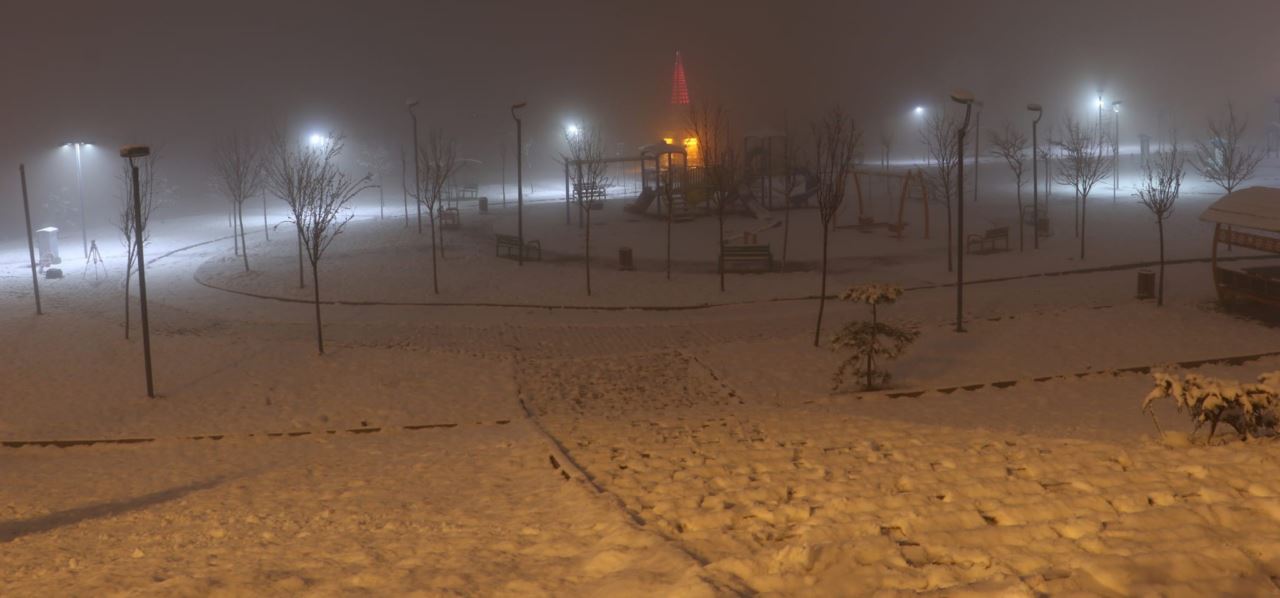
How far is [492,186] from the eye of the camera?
7112 cm

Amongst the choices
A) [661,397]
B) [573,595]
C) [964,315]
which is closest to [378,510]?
[573,595]

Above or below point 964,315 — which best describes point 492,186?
above

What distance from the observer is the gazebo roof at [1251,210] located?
20383 mm

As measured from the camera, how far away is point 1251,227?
20.3 metres

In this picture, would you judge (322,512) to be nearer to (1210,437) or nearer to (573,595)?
(573,595)

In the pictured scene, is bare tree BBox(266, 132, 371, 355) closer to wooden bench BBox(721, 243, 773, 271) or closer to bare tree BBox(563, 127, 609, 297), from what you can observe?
bare tree BBox(563, 127, 609, 297)

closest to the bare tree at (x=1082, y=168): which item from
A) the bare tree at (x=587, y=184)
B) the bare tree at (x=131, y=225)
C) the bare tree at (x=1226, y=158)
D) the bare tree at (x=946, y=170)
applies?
the bare tree at (x=946, y=170)

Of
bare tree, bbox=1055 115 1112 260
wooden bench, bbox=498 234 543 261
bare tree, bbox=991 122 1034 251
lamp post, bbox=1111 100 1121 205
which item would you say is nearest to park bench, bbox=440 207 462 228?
wooden bench, bbox=498 234 543 261

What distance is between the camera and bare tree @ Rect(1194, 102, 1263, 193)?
3850 cm

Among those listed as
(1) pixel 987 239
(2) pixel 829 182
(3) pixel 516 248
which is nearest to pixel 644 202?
(3) pixel 516 248

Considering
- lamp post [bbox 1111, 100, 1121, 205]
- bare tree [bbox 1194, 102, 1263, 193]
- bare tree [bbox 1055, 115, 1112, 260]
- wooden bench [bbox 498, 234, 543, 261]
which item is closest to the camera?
wooden bench [bbox 498, 234, 543, 261]

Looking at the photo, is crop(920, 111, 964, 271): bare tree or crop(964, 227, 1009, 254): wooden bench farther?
crop(964, 227, 1009, 254): wooden bench

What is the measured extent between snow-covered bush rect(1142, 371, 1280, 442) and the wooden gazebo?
1245 cm

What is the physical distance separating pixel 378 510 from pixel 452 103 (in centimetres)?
7275
